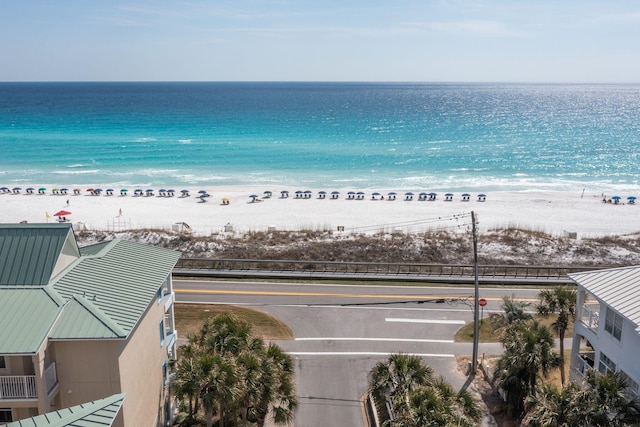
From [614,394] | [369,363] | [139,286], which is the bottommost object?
[369,363]

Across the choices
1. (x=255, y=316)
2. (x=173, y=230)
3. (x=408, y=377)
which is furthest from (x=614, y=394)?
(x=173, y=230)

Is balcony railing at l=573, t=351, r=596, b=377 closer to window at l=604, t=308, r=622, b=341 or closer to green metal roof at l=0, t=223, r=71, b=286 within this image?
window at l=604, t=308, r=622, b=341

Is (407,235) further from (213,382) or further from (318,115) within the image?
(318,115)

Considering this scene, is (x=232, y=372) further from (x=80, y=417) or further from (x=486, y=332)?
(x=486, y=332)

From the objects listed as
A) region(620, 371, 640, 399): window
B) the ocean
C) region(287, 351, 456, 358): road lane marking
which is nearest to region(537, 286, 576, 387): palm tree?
region(620, 371, 640, 399): window

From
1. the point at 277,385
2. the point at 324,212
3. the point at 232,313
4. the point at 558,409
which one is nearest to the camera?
the point at 558,409

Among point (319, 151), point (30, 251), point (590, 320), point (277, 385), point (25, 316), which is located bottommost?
point (277, 385)

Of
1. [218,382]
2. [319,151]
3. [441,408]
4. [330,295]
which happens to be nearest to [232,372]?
[218,382]
